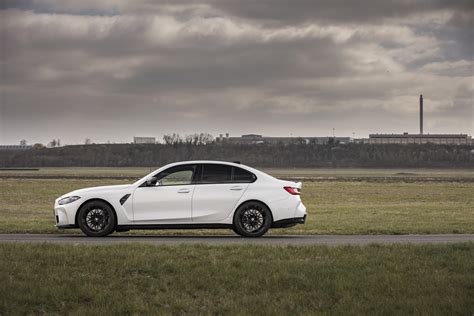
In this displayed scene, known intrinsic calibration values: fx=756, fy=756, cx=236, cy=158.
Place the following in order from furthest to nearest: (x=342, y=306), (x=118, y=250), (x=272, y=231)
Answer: (x=272, y=231) → (x=118, y=250) → (x=342, y=306)

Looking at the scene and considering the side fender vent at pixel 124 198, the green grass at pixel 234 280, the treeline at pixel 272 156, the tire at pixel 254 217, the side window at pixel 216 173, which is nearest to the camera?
the green grass at pixel 234 280

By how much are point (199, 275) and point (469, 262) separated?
4.26 m

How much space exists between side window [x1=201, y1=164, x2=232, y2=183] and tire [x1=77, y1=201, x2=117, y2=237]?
7.18ft

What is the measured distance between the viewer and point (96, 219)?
1669 cm

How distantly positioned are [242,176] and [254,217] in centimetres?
95

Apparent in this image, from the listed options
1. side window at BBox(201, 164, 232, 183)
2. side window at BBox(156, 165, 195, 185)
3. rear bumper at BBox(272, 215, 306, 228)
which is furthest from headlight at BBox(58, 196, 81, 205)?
rear bumper at BBox(272, 215, 306, 228)

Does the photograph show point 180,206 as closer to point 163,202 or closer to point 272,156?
point 163,202

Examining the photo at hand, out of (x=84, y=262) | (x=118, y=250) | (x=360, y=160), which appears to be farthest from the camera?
(x=360, y=160)

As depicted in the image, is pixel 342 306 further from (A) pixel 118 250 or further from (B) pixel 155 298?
(A) pixel 118 250

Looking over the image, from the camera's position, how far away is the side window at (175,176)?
16672 millimetres

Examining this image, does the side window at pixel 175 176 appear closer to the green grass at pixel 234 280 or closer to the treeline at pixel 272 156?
the green grass at pixel 234 280

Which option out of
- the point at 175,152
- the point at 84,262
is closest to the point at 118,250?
the point at 84,262

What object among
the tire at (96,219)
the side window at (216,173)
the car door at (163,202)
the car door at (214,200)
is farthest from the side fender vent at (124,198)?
the side window at (216,173)

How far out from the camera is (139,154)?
194 m
